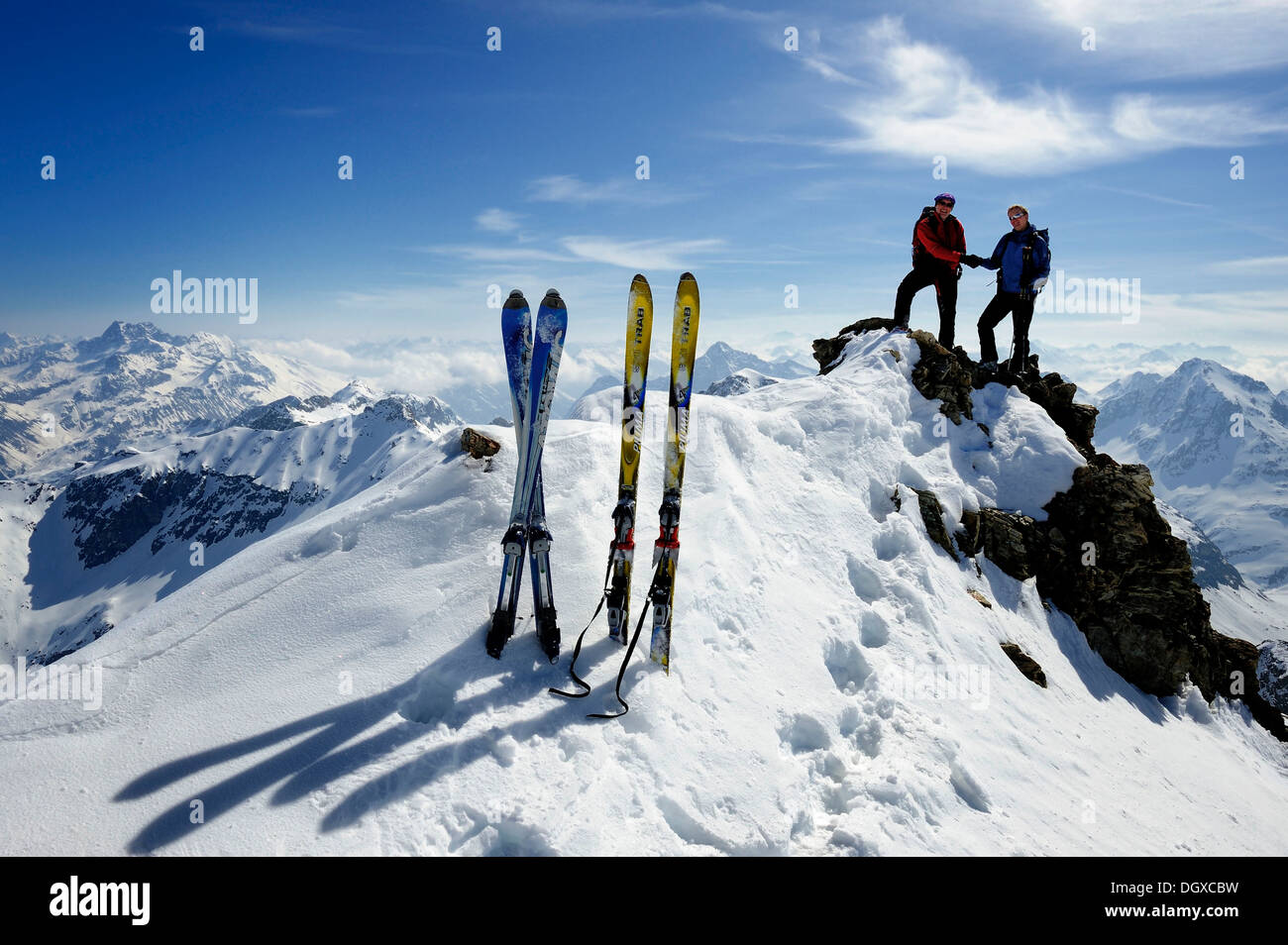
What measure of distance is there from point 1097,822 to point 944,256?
12.7 metres

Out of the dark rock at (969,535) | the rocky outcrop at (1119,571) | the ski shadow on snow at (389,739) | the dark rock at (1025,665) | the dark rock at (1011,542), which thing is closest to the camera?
the ski shadow on snow at (389,739)

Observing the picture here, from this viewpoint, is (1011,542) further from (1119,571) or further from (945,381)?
(945,381)

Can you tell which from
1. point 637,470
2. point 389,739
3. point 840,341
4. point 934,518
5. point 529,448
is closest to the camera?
point 389,739

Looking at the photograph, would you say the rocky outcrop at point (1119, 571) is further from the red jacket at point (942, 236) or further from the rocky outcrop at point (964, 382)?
the red jacket at point (942, 236)

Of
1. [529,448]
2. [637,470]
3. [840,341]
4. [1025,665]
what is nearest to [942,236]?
[840,341]

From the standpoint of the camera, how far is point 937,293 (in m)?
16.6

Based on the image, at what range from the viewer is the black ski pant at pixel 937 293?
16.1m

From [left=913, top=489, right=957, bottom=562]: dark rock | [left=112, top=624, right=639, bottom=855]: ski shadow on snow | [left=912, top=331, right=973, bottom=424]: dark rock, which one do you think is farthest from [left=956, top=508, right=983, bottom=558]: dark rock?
[left=112, top=624, right=639, bottom=855]: ski shadow on snow

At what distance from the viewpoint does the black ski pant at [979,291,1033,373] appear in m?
15.8

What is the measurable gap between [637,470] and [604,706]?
2820 millimetres

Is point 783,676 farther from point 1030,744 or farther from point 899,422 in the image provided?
point 899,422

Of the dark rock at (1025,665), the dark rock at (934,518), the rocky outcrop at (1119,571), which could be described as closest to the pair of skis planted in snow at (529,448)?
the dark rock at (1025,665)

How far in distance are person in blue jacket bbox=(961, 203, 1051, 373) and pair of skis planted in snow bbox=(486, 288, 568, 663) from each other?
1361cm

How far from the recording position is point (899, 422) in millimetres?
15062
